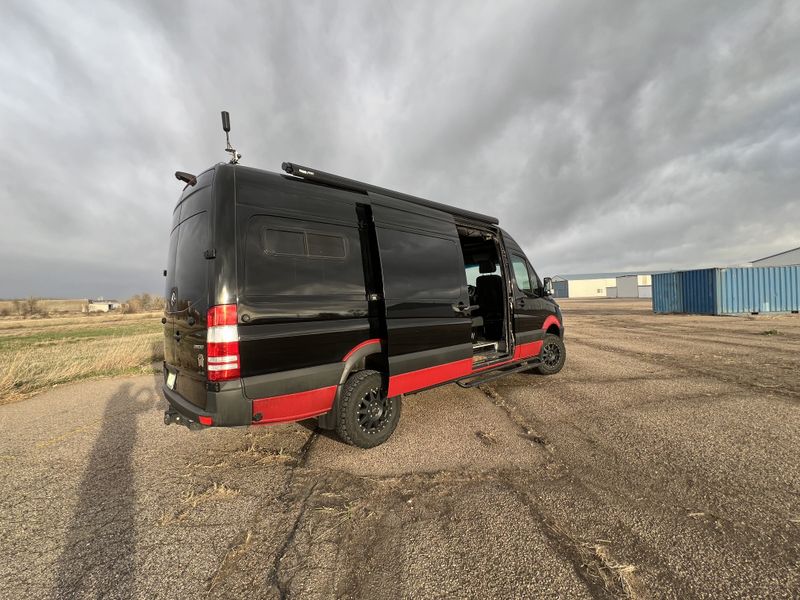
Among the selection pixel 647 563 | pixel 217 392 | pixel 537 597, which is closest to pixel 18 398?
pixel 217 392

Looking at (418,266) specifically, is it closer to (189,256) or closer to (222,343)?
(222,343)

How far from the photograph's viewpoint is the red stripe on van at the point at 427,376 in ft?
11.2

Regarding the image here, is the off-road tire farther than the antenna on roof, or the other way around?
the off-road tire

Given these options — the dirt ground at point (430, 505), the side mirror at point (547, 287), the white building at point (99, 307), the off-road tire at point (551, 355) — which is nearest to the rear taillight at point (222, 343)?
the dirt ground at point (430, 505)

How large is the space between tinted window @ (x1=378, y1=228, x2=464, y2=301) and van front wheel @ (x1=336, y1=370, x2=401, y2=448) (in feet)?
2.87

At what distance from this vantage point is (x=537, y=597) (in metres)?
1.59

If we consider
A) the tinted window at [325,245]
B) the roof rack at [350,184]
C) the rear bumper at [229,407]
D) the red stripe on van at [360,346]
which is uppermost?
the roof rack at [350,184]

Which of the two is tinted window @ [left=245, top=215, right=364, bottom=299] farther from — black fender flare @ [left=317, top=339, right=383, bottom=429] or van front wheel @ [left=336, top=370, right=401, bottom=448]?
van front wheel @ [left=336, top=370, right=401, bottom=448]

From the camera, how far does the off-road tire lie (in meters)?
5.88

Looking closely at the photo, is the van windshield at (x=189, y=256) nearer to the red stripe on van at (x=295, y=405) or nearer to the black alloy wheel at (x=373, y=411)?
the red stripe on van at (x=295, y=405)

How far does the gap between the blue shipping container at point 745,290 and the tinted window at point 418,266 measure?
23.7 m

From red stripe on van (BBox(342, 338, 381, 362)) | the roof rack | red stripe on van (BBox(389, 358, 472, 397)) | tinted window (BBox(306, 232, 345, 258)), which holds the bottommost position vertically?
red stripe on van (BBox(389, 358, 472, 397))

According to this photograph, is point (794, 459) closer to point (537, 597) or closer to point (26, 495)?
point (537, 597)

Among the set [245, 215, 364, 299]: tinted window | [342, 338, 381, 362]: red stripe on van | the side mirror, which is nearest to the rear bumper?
[245, 215, 364, 299]: tinted window
